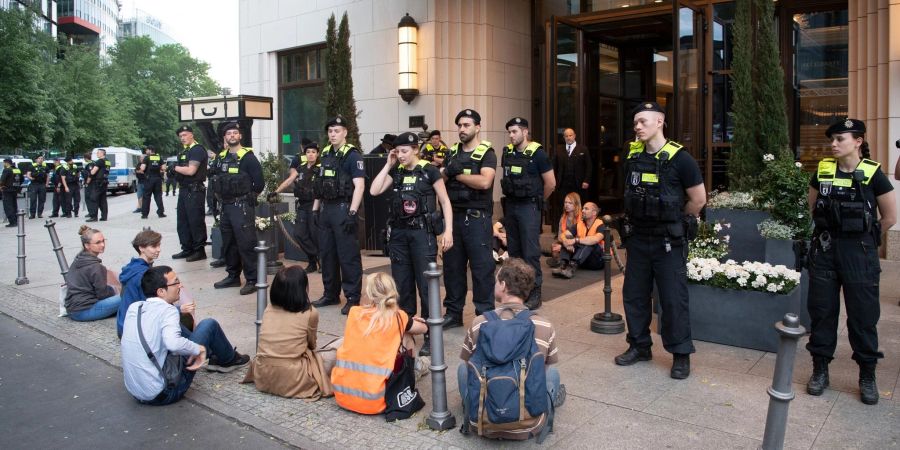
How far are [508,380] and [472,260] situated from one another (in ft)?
9.40

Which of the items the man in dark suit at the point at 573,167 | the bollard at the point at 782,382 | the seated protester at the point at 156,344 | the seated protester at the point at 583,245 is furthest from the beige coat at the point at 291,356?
the man in dark suit at the point at 573,167

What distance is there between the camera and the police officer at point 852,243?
5137 mm

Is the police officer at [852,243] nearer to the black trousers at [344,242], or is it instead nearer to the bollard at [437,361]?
the bollard at [437,361]

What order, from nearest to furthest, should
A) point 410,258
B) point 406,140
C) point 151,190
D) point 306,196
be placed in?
1. point 406,140
2. point 410,258
3. point 306,196
4. point 151,190

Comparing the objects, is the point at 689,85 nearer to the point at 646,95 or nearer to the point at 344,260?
the point at 646,95

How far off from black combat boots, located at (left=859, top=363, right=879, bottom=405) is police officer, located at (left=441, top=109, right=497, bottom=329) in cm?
313

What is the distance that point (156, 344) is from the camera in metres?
5.48

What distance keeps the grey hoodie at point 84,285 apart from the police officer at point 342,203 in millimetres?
2479

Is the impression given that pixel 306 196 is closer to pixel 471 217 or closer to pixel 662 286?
pixel 471 217

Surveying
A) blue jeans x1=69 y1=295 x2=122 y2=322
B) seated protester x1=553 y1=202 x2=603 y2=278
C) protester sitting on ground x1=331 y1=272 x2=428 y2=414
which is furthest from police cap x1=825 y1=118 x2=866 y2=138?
blue jeans x1=69 y1=295 x2=122 y2=322

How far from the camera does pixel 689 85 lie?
12406 mm

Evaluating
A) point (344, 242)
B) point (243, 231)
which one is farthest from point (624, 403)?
point (243, 231)

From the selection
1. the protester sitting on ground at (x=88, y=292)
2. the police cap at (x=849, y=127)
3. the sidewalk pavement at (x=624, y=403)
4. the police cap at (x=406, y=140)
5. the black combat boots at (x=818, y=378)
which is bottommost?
the sidewalk pavement at (x=624, y=403)

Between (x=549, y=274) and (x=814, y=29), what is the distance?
6206 millimetres
